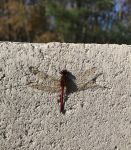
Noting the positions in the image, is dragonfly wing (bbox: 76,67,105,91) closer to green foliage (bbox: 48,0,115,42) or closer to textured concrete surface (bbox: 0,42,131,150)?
textured concrete surface (bbox: 0,42,131,150)

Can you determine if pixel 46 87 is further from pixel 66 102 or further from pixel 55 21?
pixel 55 21

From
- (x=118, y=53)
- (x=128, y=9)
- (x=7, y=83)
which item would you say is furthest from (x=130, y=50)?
(x=128, y=9)

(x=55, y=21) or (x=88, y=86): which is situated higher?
(x=55, y=21)

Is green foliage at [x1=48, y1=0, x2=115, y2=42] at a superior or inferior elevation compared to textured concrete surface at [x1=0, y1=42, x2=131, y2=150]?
superior

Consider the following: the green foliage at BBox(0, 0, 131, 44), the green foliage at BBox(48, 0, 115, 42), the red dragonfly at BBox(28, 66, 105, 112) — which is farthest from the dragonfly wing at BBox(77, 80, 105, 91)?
the green foliage at BBox(48, 0, 115, 42)

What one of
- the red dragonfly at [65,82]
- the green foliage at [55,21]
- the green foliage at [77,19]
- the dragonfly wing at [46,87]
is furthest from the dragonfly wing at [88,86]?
the green foliage at [77,19]

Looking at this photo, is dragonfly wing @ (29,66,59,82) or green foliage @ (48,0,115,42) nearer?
dragonfly wing @ (29,66,59,82)

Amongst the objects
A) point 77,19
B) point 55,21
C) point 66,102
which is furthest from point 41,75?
point 55,21
